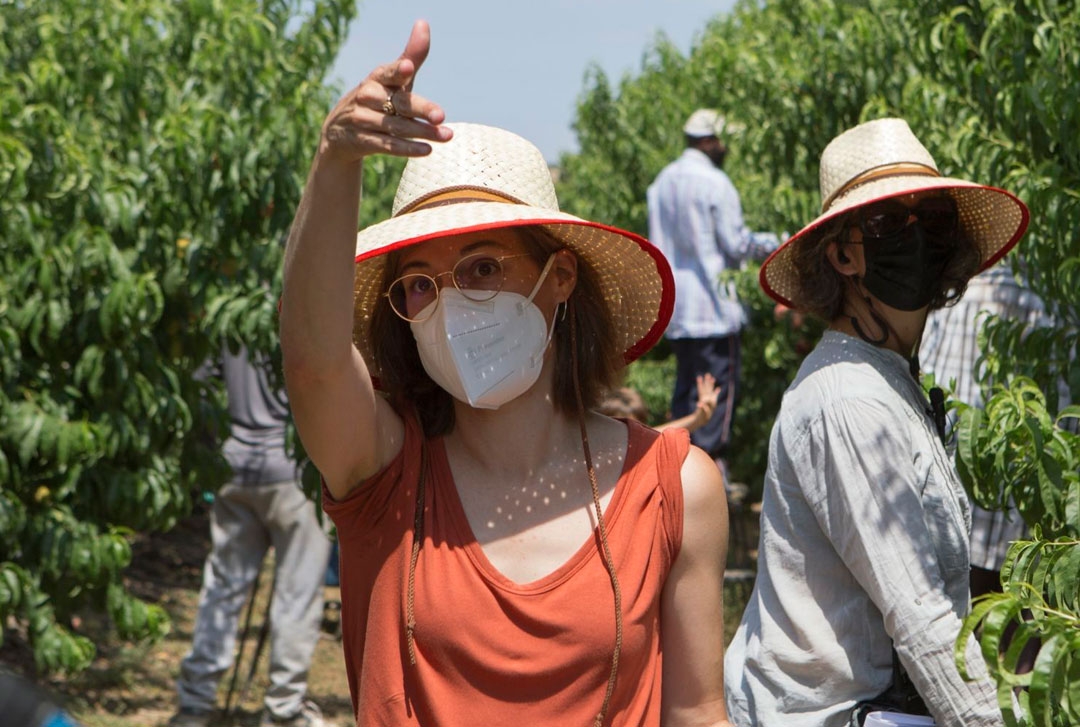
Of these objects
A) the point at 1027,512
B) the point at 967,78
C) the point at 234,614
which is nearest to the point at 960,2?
the point at 967,78

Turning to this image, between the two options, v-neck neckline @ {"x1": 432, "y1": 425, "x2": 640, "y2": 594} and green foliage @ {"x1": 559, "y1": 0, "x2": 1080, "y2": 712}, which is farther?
green foliage @ {"x1": 559, "y1": 0, "x2": 1080, "y2": 712}

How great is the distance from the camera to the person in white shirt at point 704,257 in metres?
7.55

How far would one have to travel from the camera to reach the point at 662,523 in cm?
225

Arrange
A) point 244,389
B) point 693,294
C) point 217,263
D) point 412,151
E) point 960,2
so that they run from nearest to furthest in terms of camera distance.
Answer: point 412,151
point 960,2
point 217,263
point 244,389
point 693,294

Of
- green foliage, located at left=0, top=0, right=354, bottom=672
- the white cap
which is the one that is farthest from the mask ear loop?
the white cap

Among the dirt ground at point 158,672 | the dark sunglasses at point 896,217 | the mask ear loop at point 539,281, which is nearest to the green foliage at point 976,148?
the dark sunglasses at point 896,217

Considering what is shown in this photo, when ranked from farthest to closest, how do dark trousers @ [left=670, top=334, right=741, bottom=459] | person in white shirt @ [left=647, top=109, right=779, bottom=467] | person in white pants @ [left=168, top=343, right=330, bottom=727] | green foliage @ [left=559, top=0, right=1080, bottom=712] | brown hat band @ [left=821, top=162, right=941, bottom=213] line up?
dark trousers @ [left=670, top=334, right=741, bottom=459]
person in white shirt @ [left=647, top=109, right=779, bottom=467]
person in white pants @ [left=168, top=343, right=330, bottom=727]
brown hat band @ [left=821, top=162, right=941, bottom=213]
green foliage @ [left=559, top=0, right=1080, bottom=712]

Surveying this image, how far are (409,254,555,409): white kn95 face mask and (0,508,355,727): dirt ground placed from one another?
3543 millimetres

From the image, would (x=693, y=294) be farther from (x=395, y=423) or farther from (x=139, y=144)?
(x=395, y=423)

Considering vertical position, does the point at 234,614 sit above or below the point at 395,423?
below

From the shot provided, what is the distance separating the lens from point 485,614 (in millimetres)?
2123

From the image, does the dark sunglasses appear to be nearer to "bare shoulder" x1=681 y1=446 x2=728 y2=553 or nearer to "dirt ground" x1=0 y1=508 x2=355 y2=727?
"bare shoulder" x1=681 y1=446 x2=728 y2=553

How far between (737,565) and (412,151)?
7139mm

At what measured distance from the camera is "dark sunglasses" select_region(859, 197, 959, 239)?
117 inches
